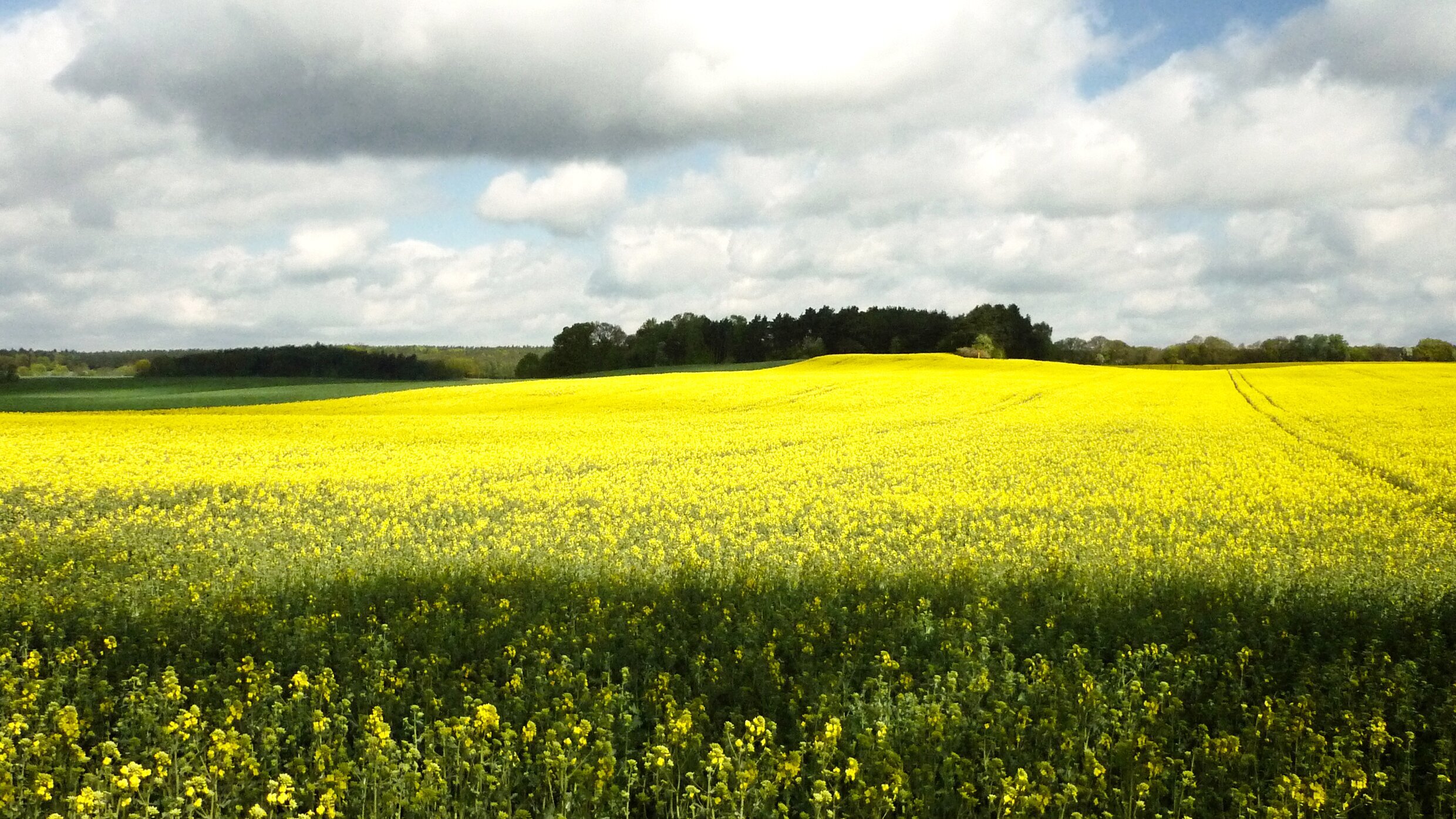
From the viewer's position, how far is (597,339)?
106312mm

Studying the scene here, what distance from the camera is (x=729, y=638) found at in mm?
8195

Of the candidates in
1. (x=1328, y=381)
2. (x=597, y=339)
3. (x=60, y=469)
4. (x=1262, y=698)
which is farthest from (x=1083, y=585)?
(x=597, y=339)

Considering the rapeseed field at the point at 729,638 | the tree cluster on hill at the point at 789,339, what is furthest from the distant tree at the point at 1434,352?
the rapeseed field at the point at 729,638

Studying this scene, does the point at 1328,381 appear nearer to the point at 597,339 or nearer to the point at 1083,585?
the point at 1083,585

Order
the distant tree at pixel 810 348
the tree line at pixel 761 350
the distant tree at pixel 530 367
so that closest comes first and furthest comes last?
the tree line at pixel 761 350, the distant tree at pixel 810 348, the distant tree at pixel 530 367

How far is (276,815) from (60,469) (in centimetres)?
1906

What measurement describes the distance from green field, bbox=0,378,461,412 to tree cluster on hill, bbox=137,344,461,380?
5587 millimetres

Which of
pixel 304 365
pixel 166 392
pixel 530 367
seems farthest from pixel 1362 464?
pixel 530 367

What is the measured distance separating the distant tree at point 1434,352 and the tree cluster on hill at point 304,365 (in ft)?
293

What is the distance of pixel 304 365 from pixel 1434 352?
105050 mm

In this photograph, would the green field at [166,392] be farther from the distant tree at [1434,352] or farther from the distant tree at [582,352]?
the distant tree at [1434,352]

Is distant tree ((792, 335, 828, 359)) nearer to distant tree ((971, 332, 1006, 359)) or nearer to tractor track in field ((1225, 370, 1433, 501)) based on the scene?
distant tree ((971, 332, 1006, 359))

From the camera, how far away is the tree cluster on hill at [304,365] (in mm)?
77875

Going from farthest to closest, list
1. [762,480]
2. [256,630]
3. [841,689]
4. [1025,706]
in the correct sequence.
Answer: [762,480] < [256,630] < [841,689] < [1025,706]
